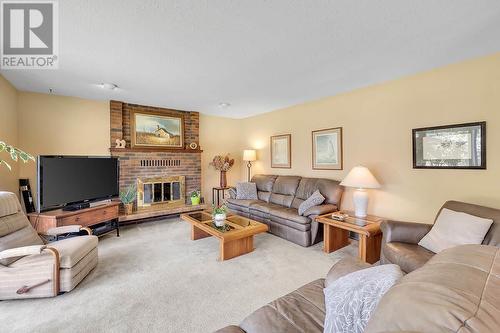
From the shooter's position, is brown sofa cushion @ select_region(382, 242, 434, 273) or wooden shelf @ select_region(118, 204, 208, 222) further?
wooden shelf @ select_region(118, 204, 208, 222)

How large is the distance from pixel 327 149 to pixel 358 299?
3418mm

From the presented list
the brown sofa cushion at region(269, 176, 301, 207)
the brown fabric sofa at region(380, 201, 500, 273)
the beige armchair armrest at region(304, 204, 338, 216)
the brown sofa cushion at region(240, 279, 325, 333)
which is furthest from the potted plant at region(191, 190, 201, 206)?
the brown sofa cushion at region(240, 279, 325, 333)

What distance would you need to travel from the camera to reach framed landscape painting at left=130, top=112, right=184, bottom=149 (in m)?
4.71

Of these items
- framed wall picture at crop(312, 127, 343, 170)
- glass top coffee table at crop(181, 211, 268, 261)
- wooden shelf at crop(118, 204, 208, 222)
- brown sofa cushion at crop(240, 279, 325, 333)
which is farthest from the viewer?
wooden shelf at crop(118, 204, 208, 222)

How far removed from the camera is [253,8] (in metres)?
1.71

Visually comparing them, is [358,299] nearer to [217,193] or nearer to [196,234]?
[196,234]

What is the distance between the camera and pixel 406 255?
206 centimetres

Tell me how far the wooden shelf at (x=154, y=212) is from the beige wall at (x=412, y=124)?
2743mm

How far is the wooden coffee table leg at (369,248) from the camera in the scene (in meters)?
2.75

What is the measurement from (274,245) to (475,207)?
2.33 meters

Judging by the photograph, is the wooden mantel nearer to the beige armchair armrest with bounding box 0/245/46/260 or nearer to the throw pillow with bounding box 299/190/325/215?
the beige armchair armrest with bounding box 0/245/46/260

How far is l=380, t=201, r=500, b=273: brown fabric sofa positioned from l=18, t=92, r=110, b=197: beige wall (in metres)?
4.88

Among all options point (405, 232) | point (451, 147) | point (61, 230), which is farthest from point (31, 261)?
point (451, 147)

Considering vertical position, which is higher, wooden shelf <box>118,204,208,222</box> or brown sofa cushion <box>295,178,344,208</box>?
brown sofa cushion <box>295,178,344,208</box>
